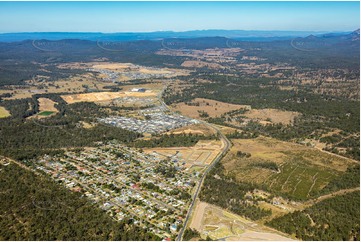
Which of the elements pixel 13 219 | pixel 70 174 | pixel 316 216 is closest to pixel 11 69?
pixel 70 174

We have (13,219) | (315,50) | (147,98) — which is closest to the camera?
(13,219)

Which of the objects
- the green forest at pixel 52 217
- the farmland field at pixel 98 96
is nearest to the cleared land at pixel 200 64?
the farmland field at pixel 98 96

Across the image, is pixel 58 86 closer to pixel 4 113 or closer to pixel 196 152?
pixel 4 113

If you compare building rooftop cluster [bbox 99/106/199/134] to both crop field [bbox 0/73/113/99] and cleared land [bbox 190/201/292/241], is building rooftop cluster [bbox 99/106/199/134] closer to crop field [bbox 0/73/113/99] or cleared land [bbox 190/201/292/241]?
cleared land [bbox 190/201/292/241]

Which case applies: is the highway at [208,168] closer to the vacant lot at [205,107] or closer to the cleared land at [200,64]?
the vacant lot at [205,107]

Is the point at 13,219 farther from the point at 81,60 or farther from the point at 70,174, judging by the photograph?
the point at 81,60

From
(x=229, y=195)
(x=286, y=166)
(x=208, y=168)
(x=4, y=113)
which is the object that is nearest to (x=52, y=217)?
(x=229, y=195)
